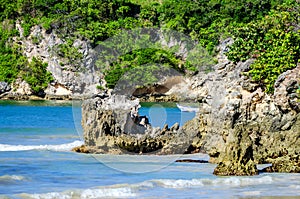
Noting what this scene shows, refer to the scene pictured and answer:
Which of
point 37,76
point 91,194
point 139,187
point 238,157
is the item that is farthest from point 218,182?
point 37,76

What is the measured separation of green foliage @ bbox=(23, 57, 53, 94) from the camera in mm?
63375

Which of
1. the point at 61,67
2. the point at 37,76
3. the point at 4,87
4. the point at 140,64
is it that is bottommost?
the point at 4,87

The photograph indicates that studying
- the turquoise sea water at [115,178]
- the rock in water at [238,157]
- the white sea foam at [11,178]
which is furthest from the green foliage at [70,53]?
the rock in water at [238,157]

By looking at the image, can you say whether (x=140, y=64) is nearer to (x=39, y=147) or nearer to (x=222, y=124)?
(x=39, y=147)

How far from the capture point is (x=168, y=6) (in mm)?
64688

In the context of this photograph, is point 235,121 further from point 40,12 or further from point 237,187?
point 40,12

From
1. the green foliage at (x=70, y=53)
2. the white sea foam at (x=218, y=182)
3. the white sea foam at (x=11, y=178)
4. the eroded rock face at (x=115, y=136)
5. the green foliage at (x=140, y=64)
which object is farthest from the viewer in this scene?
the green foliage at (x=70, y=53)

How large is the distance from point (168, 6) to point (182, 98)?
556 inches

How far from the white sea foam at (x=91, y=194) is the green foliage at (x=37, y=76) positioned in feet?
165

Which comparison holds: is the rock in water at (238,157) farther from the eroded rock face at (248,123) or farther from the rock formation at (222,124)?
the rock formation at (222,124)

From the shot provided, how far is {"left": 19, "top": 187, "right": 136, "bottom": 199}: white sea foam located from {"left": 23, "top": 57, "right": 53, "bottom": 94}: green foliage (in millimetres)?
50183

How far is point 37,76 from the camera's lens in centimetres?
6375

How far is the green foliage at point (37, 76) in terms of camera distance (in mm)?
63375

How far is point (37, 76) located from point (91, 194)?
5136 cm
